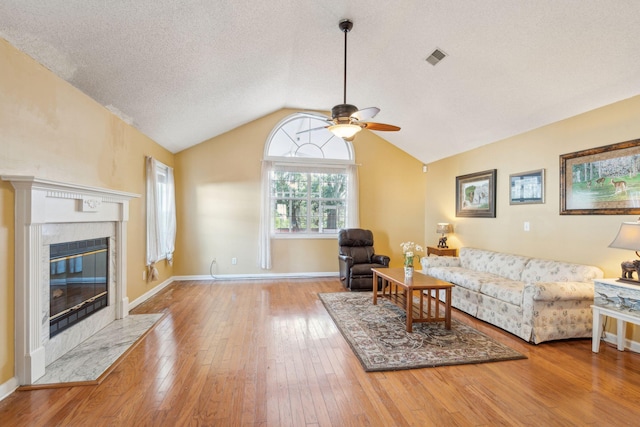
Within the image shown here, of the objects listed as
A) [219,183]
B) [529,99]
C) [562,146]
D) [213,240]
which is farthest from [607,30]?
[213,240]

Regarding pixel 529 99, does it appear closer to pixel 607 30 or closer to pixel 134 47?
pixel 607 30

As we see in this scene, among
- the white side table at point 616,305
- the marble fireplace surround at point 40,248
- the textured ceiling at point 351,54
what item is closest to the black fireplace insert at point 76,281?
the marble fireplace surround at point 40,248

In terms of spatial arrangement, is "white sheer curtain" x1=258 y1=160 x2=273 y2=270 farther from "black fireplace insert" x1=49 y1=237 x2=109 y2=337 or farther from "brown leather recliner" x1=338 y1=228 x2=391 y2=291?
"black fireplace insert" x1=49 y1=237 x2=109 y2=337

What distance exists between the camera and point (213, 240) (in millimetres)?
5844

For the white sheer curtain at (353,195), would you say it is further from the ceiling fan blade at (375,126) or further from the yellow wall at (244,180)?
the ceiling fan blade at (375,126)

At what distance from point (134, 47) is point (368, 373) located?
3.53m

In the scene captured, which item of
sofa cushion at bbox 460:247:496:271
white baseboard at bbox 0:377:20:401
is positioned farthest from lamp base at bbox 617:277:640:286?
white baseboard at bbox 0:377:20:401

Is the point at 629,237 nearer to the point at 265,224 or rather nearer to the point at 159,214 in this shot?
the point at 265,224

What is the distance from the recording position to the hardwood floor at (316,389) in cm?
191

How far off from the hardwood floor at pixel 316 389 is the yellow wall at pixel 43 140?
0.86m

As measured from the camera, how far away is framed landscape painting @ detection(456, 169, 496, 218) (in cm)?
473

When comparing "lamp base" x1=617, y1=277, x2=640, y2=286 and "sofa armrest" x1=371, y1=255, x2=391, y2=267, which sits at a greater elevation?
"lamp base" x1=617, y1=277, x2=640, y2=286

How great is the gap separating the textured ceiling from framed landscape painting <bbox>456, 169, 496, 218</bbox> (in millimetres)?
627

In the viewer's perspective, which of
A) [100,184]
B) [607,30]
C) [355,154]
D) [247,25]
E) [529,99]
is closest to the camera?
[607,30]
